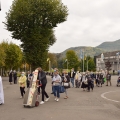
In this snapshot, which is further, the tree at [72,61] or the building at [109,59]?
the building at [109,59]

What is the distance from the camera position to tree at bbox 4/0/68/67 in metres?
40.0

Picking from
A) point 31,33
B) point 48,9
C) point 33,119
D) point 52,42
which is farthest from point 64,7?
point 33,119

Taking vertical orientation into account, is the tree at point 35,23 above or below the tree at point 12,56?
above

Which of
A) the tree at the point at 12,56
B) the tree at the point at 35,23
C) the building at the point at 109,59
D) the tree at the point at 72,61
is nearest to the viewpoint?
the tree at the point at 35,23

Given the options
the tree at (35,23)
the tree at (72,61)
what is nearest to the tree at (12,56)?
the tree at (35,23)

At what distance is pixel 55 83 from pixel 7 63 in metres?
48.8

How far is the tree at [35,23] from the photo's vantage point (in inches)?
1575

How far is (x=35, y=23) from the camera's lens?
41500 mm

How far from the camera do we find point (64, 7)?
42.8 meters

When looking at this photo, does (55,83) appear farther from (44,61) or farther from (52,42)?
(52,42)

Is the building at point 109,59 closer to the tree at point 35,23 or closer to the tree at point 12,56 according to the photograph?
the tree at point 12,56

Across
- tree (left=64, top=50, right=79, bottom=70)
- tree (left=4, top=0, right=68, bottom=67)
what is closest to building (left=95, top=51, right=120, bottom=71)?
tree (left=64, top=50, right=79, bottom=70)

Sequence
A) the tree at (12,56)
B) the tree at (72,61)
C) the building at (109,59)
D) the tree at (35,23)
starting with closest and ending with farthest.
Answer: the tree at (35,23) < the tree at (12,56) < the tree at (72,61) < the building at (109,59)

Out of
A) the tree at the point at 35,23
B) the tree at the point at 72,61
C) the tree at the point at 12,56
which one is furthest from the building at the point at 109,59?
the tree at the point at 35,23
